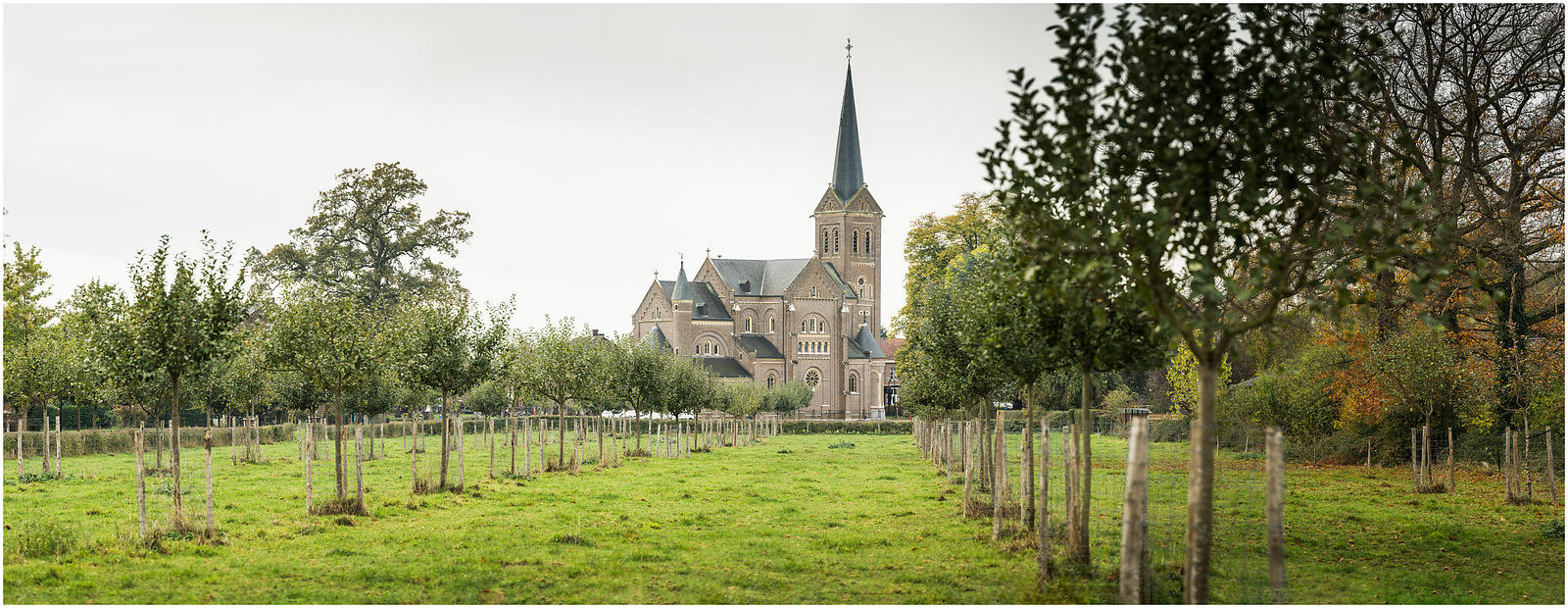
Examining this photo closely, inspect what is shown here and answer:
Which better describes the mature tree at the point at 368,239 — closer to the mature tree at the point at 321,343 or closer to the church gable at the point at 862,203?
the mature tree at the point at 321,343

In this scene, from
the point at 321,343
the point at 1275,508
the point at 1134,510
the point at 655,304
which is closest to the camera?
the point at 1275,508

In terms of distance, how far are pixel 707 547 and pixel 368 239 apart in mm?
45665

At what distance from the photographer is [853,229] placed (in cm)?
11362

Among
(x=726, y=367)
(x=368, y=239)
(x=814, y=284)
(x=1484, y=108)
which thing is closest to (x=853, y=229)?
(x=814, y=284)

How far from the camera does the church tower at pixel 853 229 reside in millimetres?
112062

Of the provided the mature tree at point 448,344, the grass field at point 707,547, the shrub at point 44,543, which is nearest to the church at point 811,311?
the mature tree at point 448,344

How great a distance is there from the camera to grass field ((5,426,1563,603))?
40.8ft

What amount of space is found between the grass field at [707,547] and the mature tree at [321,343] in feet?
8.05

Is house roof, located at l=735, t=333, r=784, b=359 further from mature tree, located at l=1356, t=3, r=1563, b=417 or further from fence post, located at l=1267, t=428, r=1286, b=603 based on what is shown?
fence post, located at l=1267, t=428, r=1286, b=603

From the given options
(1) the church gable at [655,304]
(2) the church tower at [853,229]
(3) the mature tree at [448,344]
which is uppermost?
(2) the church tower at [853,229]

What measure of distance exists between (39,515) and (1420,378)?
28761 mm

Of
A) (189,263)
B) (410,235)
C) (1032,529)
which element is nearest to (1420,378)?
(1032,529)

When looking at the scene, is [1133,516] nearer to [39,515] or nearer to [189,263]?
[189,263]

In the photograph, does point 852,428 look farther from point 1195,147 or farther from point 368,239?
point 1195,147
